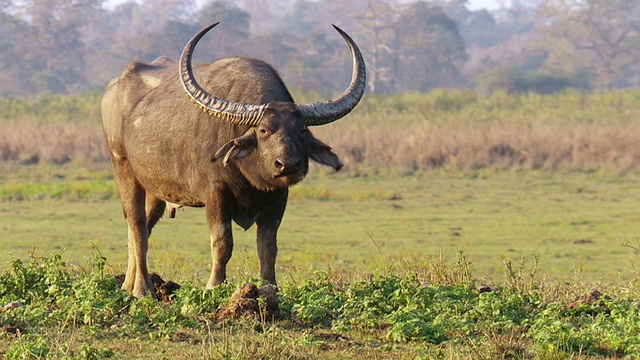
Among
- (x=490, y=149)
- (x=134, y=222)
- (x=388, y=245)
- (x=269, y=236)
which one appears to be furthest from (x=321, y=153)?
(x=490, y=149)

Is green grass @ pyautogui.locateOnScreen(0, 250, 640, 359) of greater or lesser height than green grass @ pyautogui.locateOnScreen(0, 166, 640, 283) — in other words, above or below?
above

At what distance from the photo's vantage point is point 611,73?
145ft

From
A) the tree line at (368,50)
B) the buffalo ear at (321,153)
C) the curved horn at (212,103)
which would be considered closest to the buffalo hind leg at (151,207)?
the curved horn at (212,103)

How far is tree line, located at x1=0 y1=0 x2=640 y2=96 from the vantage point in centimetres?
4028

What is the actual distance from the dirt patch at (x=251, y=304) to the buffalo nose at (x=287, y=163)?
61 centimetres

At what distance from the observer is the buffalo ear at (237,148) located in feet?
20.6

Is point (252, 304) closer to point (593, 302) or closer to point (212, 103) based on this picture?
point (212, 103)

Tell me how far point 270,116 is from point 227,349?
1.62 meters

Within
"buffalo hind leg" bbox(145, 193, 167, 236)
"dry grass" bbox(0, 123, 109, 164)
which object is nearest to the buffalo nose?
"buffalo hind leg" bbox(145, 193, 167, 236)

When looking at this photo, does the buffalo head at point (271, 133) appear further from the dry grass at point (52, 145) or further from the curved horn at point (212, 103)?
the dry grass at point (52, 145)

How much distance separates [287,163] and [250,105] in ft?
1.71

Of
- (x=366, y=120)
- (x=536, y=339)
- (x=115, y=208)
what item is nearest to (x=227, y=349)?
(x=536, y=339)

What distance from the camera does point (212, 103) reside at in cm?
646

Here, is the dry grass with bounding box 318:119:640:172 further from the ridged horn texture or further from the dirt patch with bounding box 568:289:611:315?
the dirt patch with bounding box 568:289:611:315
